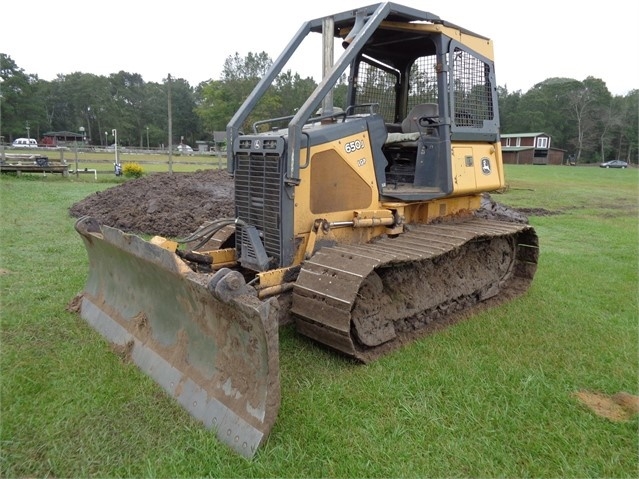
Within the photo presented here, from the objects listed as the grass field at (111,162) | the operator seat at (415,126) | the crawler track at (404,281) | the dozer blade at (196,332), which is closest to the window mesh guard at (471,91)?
the operator seat at (415,126)

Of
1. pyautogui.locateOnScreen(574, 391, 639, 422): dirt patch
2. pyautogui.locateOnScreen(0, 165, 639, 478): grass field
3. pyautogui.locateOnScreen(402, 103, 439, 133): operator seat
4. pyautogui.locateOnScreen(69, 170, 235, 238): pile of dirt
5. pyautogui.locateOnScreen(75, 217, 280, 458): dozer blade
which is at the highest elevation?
pyautogui.locateOnScreen(402, 103, 439, 133): operator seat

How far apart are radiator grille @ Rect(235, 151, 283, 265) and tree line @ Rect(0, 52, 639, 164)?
149 ft

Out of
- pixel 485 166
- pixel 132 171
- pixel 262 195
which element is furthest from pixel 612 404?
pixel 132 171

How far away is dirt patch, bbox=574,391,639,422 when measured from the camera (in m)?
3.44

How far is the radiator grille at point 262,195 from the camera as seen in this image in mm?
4254

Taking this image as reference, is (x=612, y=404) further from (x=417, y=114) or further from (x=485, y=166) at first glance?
(x=417, y=114)

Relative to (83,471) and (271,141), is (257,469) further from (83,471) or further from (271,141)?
(271,141)

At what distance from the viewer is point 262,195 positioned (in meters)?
4.40

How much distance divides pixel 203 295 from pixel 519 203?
14235mm

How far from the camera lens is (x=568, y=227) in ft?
36.5

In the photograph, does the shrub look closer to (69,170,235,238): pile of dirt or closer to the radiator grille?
(69,170,235,238): pile of dirt

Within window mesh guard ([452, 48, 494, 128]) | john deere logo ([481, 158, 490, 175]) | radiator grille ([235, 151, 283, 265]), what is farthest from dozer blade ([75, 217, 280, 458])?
john deere logo ([481, 158, 490, 175])

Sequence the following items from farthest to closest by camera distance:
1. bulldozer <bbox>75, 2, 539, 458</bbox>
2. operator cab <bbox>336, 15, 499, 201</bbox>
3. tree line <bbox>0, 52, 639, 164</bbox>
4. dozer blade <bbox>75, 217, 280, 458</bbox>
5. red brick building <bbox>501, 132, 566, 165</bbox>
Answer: red brick building <bbox>501, 132, 566, 165</bbox>, tree line <bbox>0, 52, 639, 164</bbox>, operator cab <bbox>336, 15, 499, 201</bbox>, bulldozer <bbox>75, 2, 539, 458</bbox>, dozer blade <bbox>75, 217, 280, 458</bbox>

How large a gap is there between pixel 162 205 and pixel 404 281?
293 inches
